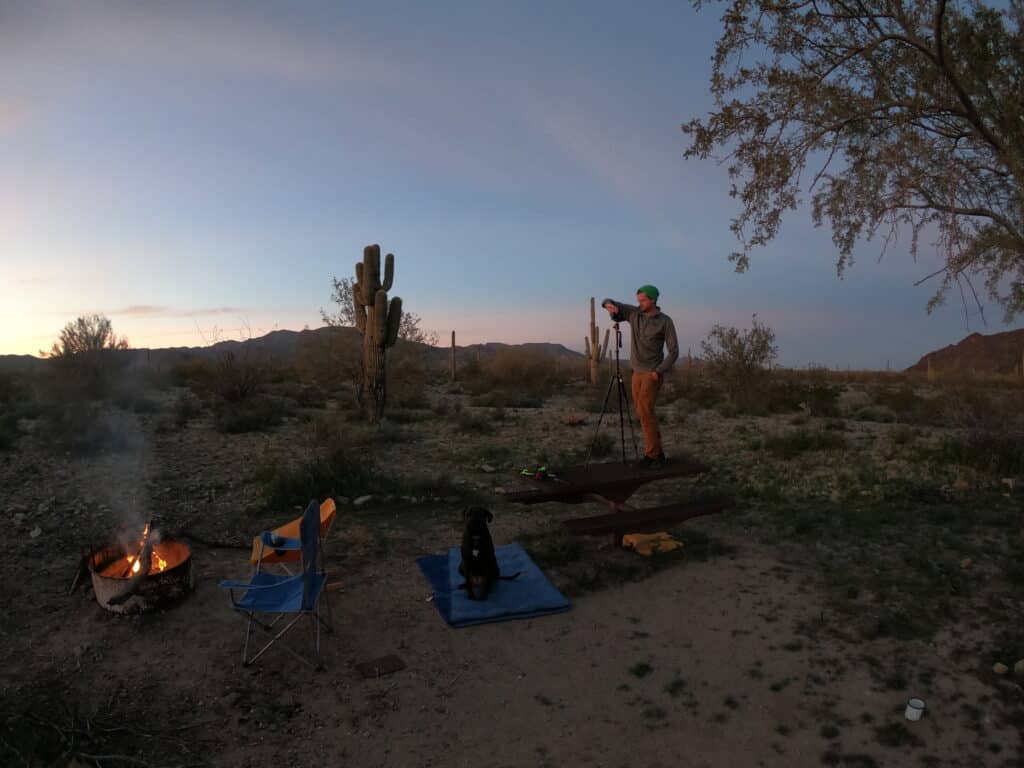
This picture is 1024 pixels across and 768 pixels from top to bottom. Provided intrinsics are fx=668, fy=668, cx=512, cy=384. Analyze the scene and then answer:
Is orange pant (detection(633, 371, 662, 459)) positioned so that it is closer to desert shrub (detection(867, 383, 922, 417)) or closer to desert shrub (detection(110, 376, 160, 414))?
desert shrub (detection(867, 383, 922, 417))

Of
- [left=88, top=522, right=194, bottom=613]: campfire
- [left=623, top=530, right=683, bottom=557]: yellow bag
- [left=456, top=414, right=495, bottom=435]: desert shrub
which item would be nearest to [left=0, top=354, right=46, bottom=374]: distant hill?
[left=456, top=414, right=495, bottom=435]: desert shrub

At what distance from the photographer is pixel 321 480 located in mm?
8406

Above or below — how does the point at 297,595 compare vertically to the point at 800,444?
below

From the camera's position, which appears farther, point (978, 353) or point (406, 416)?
point (978, 353)

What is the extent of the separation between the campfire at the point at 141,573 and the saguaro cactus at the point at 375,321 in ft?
28.1

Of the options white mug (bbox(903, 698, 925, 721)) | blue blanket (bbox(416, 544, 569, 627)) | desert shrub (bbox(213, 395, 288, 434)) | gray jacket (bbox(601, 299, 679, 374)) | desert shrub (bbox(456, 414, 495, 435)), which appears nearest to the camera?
white mug (bbox(903, 698, 925, 721))

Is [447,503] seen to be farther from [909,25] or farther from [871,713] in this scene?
[909,25]

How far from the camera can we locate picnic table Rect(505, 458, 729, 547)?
19.9 feet

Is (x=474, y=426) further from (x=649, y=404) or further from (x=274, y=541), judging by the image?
(x=274, y=541)

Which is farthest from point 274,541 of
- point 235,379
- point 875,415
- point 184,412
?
point 875,415

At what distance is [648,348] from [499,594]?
318cm

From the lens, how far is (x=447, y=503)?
8.21 meters

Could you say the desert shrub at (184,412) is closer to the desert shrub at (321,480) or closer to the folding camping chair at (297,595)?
the desert shrub at (321,480)

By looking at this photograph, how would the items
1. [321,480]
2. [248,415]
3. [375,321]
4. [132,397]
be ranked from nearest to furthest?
[321,480]
[248,415]
[375,321]
[132,397]
